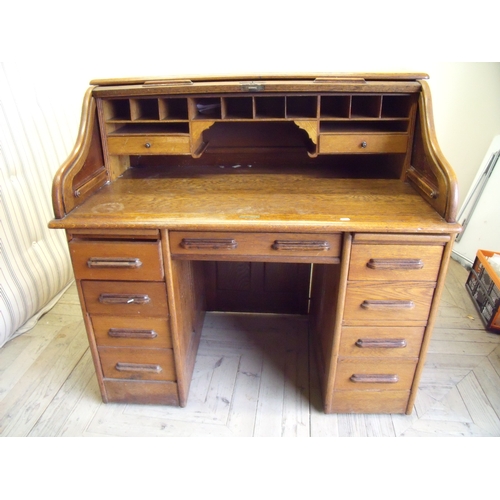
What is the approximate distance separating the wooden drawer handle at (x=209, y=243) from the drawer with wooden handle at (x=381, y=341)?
1.78 ft

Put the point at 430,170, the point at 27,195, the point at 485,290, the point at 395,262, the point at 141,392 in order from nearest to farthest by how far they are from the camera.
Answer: the point at 395,262
the point at 430,170
the point at 141,392
the point at 27,195
the point at 485,290

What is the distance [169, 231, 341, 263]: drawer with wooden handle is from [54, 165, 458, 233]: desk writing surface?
58 mm

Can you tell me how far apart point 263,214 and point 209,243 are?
0.68 feet

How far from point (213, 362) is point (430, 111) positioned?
4.76ft

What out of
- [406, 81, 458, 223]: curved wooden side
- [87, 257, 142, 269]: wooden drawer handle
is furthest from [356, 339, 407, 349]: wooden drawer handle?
[87, 257, 142, 269]: wooden drawer handle

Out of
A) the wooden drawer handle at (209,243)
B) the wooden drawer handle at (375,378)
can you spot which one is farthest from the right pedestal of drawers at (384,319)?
the wooden drawer handle at (209,243)

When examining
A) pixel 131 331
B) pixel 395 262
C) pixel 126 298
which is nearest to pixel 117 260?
pixel 126 298

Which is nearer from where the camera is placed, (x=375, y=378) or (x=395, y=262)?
(x=395, y=262)

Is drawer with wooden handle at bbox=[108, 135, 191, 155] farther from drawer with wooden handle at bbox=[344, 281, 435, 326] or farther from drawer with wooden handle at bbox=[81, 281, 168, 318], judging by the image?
drawer with wooden handle at bbox=[344, 281, 435, 326]

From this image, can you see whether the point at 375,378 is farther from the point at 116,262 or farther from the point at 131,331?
the point at 116,262

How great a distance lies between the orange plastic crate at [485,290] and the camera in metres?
2.13

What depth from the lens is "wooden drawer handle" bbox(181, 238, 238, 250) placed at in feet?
4.43

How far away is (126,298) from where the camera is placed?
1.46 m

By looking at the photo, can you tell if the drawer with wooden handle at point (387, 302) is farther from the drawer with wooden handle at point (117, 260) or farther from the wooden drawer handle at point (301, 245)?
the drawer with wooden handle at point (117, 260)
